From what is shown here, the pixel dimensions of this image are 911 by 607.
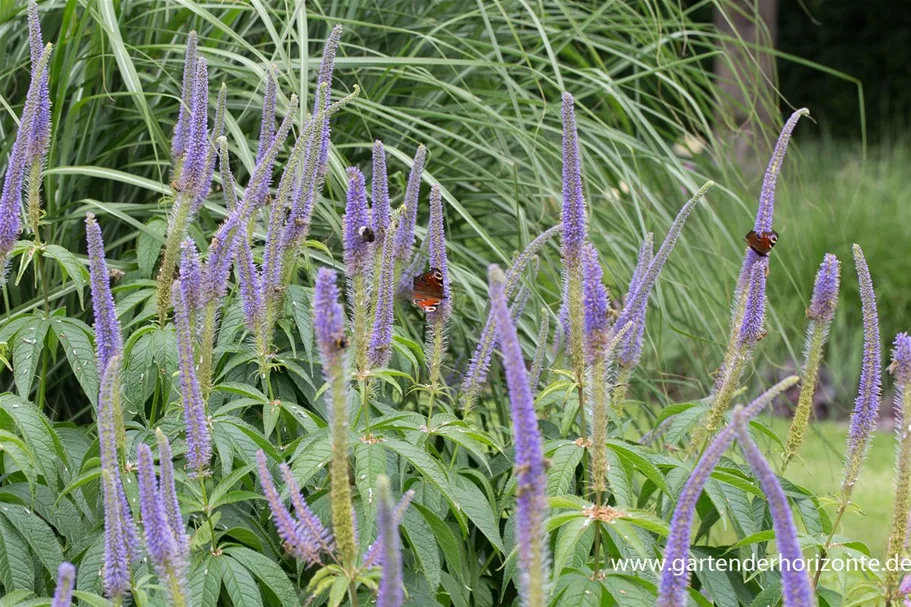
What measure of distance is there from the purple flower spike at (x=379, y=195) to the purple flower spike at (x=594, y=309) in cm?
55

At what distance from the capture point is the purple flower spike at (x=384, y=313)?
2033 millimetres

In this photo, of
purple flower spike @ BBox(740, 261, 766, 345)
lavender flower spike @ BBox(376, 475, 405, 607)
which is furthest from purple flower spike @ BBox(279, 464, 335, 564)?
purple flower spike @ BBox(740, 261, 766, 345)

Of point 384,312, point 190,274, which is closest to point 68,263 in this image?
point 190,274

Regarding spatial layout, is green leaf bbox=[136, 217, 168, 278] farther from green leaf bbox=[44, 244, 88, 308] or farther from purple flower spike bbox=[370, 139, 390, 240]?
purple flower spike bbox=[370, 139, 390, 240]

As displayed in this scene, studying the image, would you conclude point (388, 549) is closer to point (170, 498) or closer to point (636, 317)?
point (170, 498)

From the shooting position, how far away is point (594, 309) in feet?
5.58

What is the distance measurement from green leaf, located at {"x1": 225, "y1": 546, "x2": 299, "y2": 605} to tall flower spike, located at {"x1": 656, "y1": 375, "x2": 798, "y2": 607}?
741mm

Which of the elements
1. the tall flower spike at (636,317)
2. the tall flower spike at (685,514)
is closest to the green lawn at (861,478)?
the tall flower spike at (636,317)

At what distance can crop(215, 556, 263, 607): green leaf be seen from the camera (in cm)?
177

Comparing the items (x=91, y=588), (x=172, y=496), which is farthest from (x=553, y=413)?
(x=172, y=496)

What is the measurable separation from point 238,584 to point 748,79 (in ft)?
9.78

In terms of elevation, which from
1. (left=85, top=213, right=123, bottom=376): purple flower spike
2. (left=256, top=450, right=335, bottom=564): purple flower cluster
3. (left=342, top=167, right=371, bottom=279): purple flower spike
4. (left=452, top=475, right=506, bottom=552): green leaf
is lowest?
(left=452, top=475, right=506, bottom=552): green leaf

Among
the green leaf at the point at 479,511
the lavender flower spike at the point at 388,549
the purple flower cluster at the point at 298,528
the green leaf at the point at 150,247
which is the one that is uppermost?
the green leaf at the point at 150,247

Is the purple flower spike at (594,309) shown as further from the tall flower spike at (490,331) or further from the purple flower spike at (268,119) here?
the purple flower spike at (268,119)
